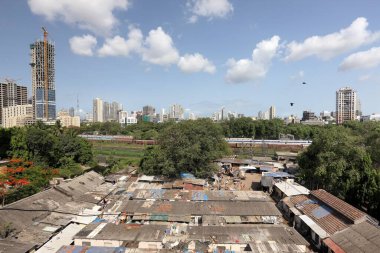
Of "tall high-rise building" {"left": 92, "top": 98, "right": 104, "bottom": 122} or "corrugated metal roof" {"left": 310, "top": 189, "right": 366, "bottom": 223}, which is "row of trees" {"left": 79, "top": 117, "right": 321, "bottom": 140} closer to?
"corrugated metal roof" {"left": 310, "top": 189, "right": 366, "bottom": 223}

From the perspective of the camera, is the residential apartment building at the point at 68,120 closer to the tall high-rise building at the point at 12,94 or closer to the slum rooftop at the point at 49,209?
the tall high-rise building at the point at 12,94

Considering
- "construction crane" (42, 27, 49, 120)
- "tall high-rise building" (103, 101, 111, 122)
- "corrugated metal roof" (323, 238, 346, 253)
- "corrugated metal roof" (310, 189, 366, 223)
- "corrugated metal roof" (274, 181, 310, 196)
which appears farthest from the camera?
"tall high-rise building" (103, 101, 111, 122)

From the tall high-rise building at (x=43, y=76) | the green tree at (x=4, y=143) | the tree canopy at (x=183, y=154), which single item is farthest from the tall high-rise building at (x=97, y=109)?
the tree canopy at (x=183, y=154)

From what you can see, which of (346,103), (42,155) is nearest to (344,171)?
(42,155)

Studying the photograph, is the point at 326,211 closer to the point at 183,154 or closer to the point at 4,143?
the point at 183,154

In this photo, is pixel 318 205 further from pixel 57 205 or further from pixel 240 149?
pixel 240 149

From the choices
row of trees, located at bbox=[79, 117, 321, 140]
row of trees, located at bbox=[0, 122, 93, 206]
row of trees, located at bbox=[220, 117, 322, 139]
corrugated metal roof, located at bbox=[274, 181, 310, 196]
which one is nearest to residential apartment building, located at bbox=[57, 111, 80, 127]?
row of trees, located at bbox=[79, 117, 321, 140]

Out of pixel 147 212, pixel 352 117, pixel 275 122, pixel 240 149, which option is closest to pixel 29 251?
pixel 147 212
